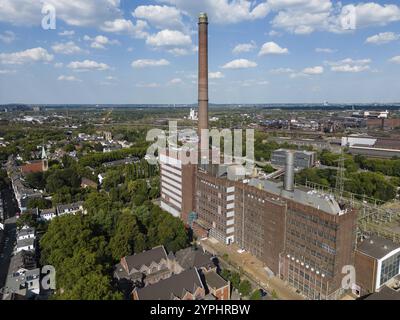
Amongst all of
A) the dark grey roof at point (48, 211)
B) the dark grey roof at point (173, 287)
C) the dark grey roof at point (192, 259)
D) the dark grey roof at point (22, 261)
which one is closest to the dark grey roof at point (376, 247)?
the dark grey roof at point (192, 259)

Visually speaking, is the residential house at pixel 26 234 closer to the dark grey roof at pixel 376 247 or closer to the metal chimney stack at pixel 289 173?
the metal chimney stack at pixel 289 173

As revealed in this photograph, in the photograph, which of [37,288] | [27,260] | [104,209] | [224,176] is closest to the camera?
[37,288]

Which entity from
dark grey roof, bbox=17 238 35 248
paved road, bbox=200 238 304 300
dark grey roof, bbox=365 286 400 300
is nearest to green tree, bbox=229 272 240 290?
paved road, bbox=200 238 304 300

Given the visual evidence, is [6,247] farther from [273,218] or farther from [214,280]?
[273,218]

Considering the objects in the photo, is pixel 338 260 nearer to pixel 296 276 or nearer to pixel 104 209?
pixel 296 276

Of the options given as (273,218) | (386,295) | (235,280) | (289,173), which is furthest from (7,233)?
(386,295)

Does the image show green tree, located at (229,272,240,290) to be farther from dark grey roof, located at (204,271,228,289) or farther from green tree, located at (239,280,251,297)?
dark grey roof, located at (204,271,228,289)
